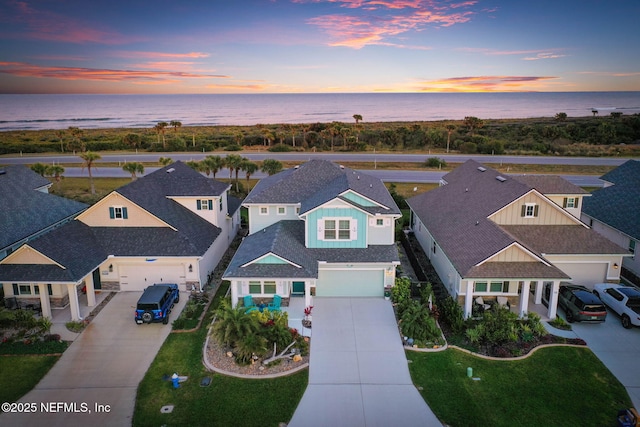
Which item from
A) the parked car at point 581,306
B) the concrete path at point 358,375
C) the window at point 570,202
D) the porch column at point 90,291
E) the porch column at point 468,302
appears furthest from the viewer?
the window at point 570,202

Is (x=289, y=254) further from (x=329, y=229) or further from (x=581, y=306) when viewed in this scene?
(x=581, y=306)

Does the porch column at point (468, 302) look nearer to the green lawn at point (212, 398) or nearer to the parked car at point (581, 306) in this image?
the parked car at point (581, 306)

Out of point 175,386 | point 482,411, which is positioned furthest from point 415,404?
point 175,386

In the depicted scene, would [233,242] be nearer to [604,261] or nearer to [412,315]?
[412,315]

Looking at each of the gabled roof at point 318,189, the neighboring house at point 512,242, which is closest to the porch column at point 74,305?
the gabled roof at point 318,189

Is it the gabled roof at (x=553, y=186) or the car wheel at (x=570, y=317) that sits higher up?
the gabled roof at (x=553, y=186)

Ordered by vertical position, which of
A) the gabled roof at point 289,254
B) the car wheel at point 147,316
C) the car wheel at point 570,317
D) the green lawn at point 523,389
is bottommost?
the green lawn at point 523,389

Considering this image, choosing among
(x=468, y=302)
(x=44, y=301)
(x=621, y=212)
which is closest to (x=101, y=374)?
(x=44, y=301)
